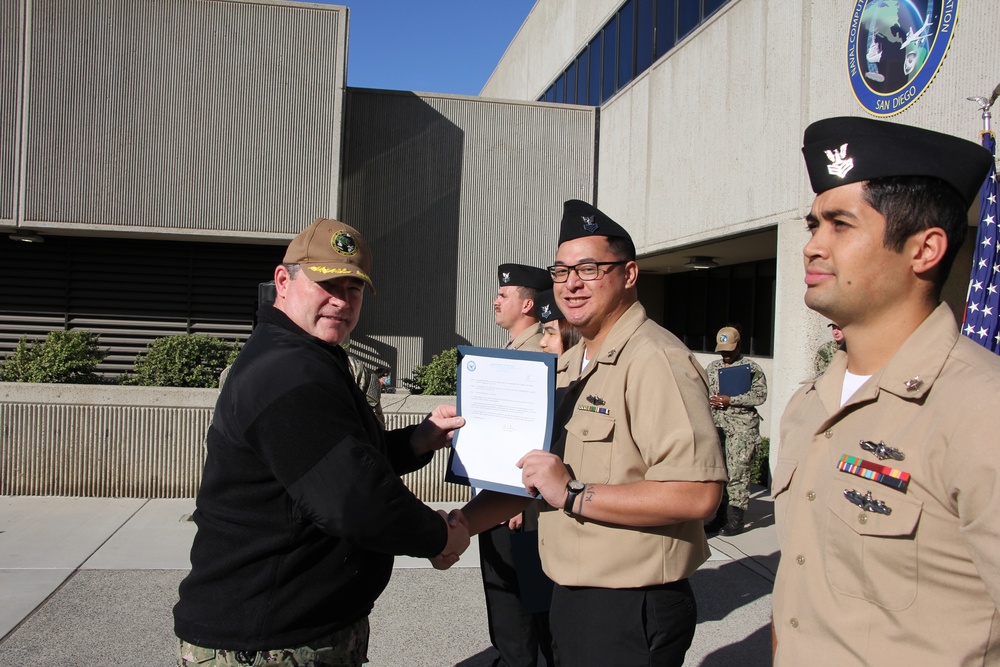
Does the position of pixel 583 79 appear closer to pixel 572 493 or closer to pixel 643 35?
pixel 643 35

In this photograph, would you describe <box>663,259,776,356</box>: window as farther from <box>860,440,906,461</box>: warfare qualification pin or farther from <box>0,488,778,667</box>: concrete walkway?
<box>860,440,906,461</box>: warfare qualification pin

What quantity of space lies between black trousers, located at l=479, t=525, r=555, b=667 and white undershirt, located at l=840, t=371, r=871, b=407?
1.90 m

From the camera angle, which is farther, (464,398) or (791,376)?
(791,376)

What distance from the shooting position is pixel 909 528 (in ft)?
A: 4.54

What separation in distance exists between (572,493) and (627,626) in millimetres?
440

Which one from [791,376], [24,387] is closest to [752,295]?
[791,376]

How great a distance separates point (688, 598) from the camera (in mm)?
2344

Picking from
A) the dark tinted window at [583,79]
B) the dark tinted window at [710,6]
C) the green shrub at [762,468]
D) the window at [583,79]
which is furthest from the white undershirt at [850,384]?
the window at [583,79]

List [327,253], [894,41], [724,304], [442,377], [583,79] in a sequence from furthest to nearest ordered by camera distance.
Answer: [583,79]
[724,304]
[442,377]
[894,41]
[327,253]

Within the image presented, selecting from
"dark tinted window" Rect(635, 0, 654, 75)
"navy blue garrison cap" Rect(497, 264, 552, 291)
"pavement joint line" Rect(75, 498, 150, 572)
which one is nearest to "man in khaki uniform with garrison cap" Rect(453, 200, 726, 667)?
"navy blue garrison cap" Rect(497, 264, 552, 291)

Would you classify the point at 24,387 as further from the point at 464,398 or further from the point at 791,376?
the point at 791,376

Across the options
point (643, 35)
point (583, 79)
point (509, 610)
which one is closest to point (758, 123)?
point (643, 35)

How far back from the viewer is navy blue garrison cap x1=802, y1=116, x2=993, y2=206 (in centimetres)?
149

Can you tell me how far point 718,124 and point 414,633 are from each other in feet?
22.5
